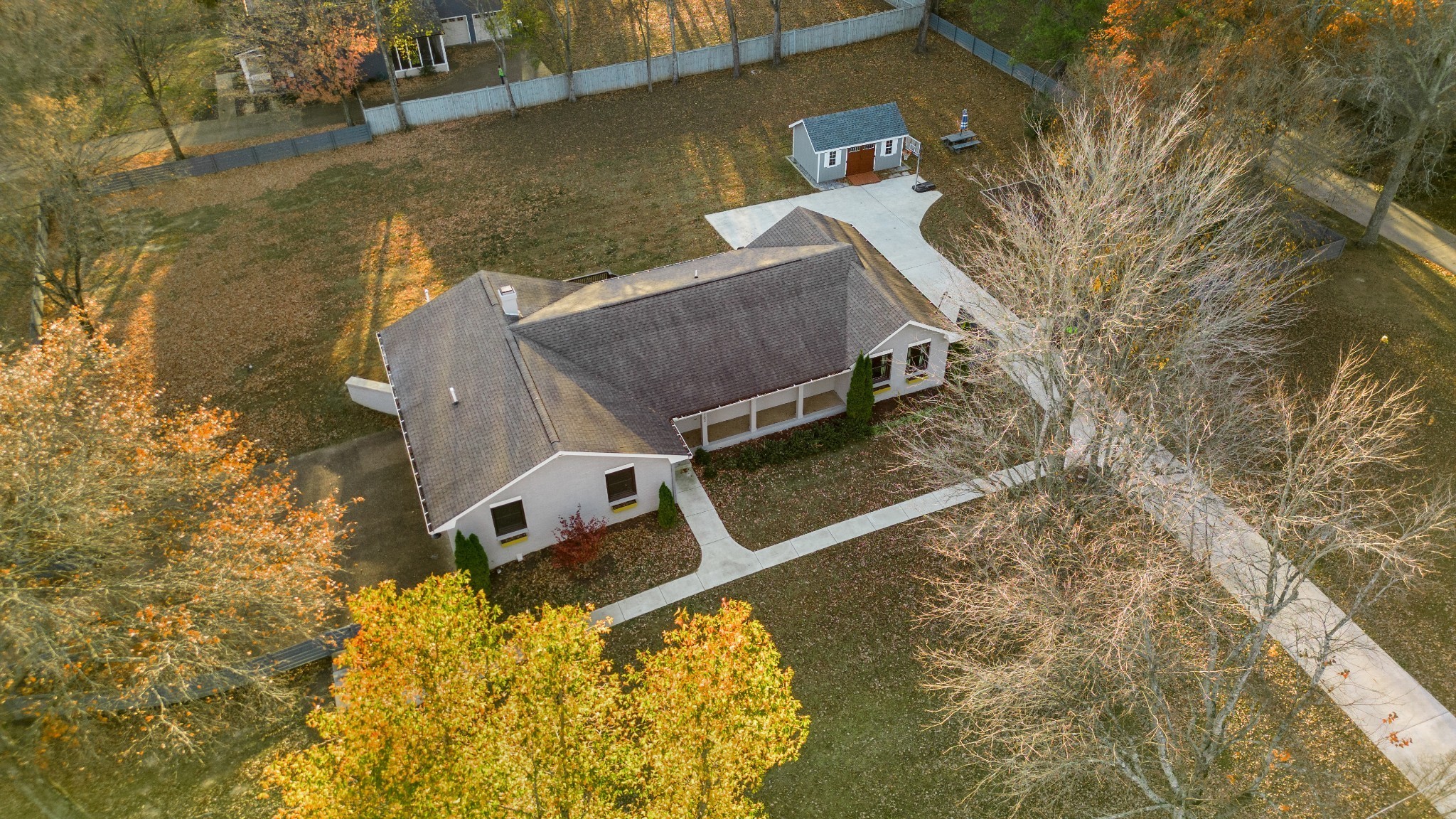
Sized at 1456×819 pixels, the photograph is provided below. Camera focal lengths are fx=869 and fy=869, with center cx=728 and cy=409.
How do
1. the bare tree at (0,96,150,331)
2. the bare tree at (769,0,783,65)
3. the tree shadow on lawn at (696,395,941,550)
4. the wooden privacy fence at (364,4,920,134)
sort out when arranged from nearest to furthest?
the tree shadow on lawn at (696,395,941,550) → the bare tree at (0,96,150,331) → the wooden privacy fence at (364,4,920,134) → the bare tree at (769,0,783,65)

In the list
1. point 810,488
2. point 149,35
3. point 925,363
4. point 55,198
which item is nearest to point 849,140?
point 925,363

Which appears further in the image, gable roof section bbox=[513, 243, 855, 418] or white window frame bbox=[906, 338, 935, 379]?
white window frame bbox=[906, 338, 935, 379]

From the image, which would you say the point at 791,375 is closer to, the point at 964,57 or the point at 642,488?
the point at 642,488

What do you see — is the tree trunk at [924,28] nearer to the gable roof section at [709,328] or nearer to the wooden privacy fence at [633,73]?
the wooden privacy fence at [633,73]

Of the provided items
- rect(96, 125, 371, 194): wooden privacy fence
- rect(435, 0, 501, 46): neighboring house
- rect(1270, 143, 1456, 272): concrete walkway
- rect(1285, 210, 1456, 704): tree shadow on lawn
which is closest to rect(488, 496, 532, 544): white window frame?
rect(1285, 210, 1456, 704): tree shadow on lawn

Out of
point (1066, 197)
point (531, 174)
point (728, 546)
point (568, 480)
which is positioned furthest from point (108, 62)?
point (1066, 197)

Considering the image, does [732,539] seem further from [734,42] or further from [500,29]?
[500,29]

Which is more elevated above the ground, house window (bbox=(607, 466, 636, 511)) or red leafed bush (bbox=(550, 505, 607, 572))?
house window (bbox=(607, 466, 636, 511))

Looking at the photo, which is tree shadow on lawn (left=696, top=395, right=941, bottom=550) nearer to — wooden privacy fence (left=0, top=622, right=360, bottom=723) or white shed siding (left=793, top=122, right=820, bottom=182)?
wooden privacy fence (left=0, top=622, right=360, bottom=723)
